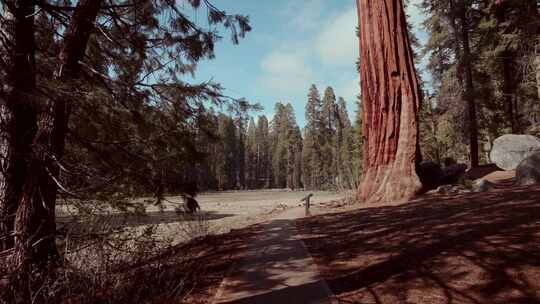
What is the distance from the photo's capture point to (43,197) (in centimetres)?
386

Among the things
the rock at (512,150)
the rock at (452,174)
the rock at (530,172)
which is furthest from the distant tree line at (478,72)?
the rock at (530,172)

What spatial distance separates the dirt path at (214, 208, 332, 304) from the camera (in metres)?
3.49

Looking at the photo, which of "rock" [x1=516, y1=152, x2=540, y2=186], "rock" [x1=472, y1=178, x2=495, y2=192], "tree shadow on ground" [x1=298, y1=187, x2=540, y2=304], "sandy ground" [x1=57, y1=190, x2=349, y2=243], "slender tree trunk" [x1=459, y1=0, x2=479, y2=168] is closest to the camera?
"tree shadow on ground" [x1=298, y1=187, x2=540, y2=304]

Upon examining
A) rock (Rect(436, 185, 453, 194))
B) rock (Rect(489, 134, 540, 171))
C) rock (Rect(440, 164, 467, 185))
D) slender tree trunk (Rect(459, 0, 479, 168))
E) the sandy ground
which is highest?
slender tree trunk (Rect(459, 0, 479, 168))

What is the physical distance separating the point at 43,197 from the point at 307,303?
3195 millimetres

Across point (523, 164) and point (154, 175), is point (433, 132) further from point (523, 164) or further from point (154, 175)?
point (154, 175)

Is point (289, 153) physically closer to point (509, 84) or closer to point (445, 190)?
point (509, 84)

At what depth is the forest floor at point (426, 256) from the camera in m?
3.14

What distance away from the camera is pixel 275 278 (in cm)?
414

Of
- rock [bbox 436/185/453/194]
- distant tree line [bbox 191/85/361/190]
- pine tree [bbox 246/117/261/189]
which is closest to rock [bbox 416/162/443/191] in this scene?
rock [bbox 436/185/453/194]

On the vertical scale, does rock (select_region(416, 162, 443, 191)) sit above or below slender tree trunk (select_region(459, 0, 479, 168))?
below

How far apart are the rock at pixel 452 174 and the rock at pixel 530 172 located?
7.80ft

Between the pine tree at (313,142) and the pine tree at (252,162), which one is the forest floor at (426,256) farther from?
the pine tree at (252,162)

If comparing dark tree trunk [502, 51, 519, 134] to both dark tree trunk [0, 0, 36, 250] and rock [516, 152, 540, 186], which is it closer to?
rock [516, 152, 540, 186]
